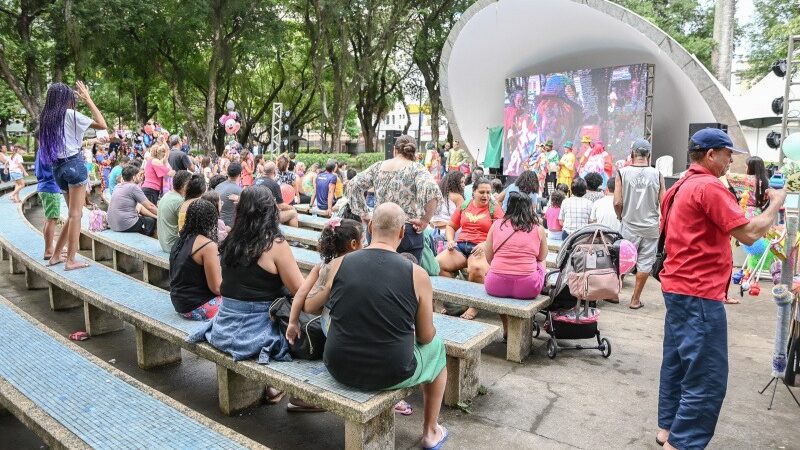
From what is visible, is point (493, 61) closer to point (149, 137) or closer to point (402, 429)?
point (149, 137)

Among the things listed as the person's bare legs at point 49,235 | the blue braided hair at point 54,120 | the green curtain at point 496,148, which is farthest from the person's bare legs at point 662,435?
the green curtain at point 496,148

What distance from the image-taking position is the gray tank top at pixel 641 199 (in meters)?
6.06

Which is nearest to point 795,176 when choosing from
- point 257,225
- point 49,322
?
point 257,225

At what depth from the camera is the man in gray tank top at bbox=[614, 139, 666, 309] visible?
6.05m

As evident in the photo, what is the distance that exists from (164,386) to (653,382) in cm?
356

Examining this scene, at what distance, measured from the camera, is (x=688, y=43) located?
78.3ft

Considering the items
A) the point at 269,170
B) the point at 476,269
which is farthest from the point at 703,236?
the point at 269,170

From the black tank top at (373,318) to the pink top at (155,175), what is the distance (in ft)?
23.2

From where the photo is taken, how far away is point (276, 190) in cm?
773

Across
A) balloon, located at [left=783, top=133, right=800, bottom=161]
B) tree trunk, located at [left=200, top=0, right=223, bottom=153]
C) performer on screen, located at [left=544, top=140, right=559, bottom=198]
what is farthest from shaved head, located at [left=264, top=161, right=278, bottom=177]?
tree trunk, located at [left=200, top=0, right=223, bottom=153]

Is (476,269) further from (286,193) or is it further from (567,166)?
(567,166)

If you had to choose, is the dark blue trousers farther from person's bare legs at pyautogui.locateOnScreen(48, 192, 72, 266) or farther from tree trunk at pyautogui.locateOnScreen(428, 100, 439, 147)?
tree trunk at pyautogui.locateOnScreen(428, 100, 439, 147)

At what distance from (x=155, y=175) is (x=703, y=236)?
320 inches

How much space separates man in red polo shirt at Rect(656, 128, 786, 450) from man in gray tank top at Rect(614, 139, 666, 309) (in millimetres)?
2958
